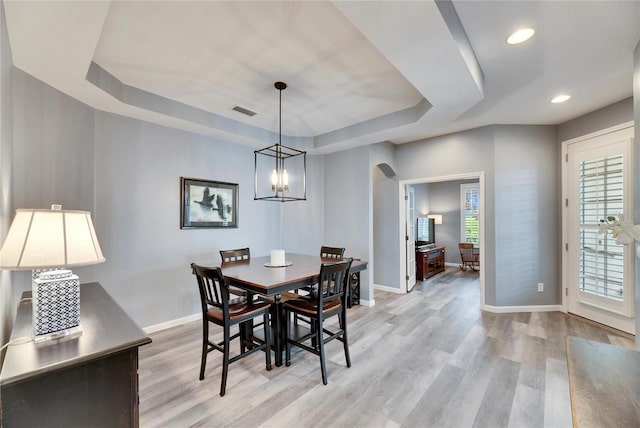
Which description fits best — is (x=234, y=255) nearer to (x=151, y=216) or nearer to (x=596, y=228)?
(x=151, y=216)

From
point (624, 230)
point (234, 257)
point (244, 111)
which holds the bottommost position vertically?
point (234, 257)

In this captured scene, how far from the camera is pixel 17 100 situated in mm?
2021

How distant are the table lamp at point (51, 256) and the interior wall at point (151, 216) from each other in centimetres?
207

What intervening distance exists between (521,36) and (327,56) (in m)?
1.43

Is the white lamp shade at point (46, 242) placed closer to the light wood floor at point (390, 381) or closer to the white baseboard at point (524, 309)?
the light wood floor at point (390, 381)

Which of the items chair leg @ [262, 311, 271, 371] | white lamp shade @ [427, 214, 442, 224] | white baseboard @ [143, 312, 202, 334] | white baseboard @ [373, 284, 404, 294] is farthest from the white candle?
white lamp shade @ [427, 214, 442, 224]

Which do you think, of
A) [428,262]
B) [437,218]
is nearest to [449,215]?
[437,218]

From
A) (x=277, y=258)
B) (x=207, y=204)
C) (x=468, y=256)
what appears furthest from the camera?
(x=468, y=256)

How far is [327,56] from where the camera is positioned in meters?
2.32

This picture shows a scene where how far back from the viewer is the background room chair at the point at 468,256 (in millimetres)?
7027

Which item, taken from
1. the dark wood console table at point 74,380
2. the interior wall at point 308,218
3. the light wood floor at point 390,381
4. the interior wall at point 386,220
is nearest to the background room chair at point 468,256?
the interior wall at point 386,220

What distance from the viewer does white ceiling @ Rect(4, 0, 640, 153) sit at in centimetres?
173

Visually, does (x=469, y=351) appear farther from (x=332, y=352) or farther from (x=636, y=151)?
(x=636, y=151)

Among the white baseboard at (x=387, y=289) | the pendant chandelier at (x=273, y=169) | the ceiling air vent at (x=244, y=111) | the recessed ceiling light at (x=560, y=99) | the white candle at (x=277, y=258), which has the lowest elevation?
the white baseboard at (x=387, y=289)
